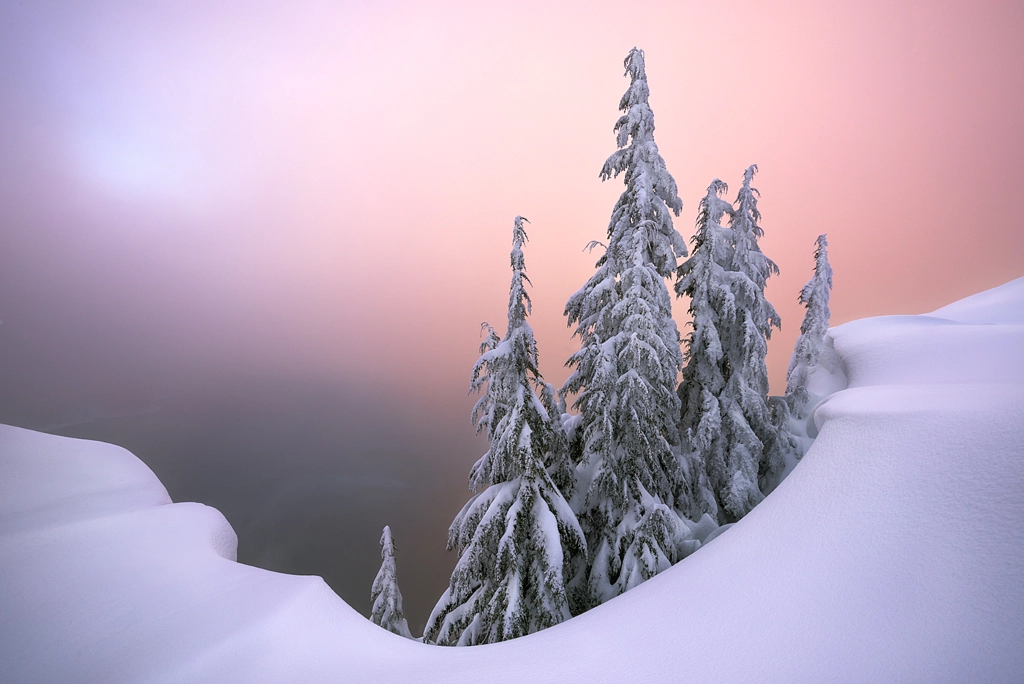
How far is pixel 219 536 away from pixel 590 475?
30.4 ft

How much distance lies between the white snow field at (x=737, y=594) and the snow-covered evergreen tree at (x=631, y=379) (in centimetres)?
326

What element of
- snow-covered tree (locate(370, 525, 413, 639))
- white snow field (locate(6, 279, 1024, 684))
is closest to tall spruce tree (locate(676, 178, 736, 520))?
white snow field (locate(6, 279, 1024, 684))

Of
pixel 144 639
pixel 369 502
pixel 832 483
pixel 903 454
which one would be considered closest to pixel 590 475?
pixel 832 483

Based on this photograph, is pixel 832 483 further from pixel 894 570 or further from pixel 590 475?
pixel 590 475

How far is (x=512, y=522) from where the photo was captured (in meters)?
7.61

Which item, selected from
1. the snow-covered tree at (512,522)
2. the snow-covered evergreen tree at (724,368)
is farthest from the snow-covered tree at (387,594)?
the snow-covered evergreen tree at (724,368)

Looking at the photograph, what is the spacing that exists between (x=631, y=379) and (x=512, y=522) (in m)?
4.44

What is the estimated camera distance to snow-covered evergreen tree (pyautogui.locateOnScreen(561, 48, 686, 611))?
8898mm

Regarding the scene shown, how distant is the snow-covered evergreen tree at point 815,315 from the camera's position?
16969 millimetres

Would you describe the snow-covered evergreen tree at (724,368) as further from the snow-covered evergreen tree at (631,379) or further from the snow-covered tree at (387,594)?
the snow-covered tree at (387,594)

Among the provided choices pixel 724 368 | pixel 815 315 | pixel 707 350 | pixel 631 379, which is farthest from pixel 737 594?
pixel 815 315

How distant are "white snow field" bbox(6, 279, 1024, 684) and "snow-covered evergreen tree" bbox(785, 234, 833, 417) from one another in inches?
422

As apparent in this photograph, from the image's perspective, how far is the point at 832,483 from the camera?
4.79 m

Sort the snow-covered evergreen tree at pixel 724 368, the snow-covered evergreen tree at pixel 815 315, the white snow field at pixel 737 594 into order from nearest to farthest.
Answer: the white snow field at pixel 737 594 → the snow-covered evergreen tree at pixel 724 368 → the snow-covered evergreen tree at pixel 815 315
